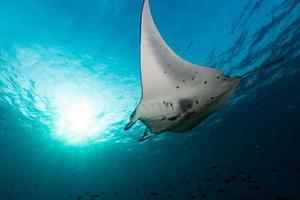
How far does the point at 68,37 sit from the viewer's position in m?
10.8

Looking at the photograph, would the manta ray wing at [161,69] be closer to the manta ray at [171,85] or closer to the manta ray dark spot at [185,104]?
the manta ray at [171,85]

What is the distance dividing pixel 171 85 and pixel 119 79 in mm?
9820

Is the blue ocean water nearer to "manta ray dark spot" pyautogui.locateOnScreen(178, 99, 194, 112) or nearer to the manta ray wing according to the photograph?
"manta ray dark spot" pyautogui.locateOnScreen(178, 99, 194, 112)

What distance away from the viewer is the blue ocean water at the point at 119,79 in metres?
10.1

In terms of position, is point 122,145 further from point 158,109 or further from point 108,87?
point 158,109

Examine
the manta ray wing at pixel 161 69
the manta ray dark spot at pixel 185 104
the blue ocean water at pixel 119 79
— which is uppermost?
the blue ocean water at pixel 119 79

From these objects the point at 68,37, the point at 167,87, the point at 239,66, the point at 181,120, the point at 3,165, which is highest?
the point at 3,165

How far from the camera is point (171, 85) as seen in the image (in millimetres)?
4273

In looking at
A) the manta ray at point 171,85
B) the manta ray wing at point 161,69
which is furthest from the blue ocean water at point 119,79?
the manta ray wing at point 161,69

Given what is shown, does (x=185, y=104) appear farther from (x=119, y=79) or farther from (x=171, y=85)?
(x=119, y=79)

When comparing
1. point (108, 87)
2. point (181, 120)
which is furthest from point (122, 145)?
point (181, 120)

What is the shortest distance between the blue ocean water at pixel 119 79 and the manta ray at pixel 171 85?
5.66 m

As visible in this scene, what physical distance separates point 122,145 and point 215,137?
1063 cm

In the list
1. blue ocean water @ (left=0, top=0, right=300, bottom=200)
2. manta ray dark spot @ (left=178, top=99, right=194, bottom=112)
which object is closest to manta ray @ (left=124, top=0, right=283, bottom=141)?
manta ray dark spot @ (left=178, top=99, right=194, bottom=112)
